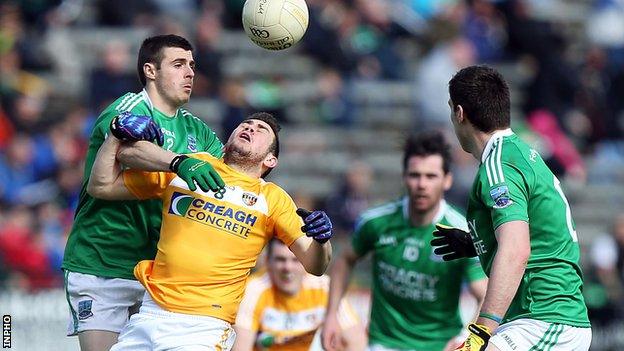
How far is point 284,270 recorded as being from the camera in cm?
918

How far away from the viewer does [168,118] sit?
7668mm

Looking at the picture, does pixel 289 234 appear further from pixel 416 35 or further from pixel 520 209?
pixel 416 35

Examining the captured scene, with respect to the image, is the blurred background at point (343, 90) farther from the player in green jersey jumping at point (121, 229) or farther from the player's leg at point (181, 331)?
the player's leg at point (181, 331)

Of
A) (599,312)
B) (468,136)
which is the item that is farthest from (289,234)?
(599,312)

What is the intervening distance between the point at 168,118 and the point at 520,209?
2399 mm

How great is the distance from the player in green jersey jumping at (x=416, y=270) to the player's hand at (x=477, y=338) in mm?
2849

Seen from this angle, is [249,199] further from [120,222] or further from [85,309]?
[85,309]

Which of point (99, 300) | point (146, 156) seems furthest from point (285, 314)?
point (146, 156)

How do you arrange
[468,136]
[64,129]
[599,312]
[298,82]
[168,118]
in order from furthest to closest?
[298,82] → [64,129] → [599,312] → [168,118] → [468,136]

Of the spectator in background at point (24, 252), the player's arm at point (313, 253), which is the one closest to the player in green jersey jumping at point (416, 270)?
the player's arm at point (313, 253)

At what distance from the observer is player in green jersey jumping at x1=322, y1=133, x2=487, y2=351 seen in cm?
Result: 916

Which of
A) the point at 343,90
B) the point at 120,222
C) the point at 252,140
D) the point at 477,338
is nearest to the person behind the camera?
the point at 477,338

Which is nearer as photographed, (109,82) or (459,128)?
(459,128)

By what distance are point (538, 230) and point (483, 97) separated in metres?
0.75
